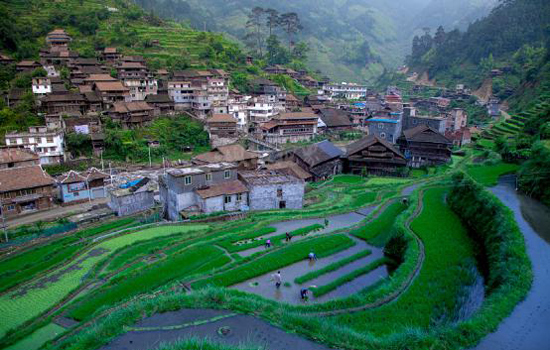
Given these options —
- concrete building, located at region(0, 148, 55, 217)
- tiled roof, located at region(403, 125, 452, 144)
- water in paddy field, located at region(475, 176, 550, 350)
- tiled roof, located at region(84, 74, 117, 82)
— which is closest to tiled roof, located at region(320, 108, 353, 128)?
tiled roof, located at region(403, 125, 452, 144)

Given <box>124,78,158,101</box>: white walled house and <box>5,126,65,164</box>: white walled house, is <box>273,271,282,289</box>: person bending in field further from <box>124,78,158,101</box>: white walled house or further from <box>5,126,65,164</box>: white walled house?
<box>124,78,158,101</box>: white walled house

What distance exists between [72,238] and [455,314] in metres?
25.4

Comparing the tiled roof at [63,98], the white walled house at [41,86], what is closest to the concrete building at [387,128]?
the tiled roof at [63,98]

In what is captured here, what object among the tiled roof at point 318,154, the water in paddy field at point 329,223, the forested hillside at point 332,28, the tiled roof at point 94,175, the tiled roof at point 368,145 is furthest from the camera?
the forested hillside at point 332,28

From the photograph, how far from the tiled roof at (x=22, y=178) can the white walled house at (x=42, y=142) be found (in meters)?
8.22

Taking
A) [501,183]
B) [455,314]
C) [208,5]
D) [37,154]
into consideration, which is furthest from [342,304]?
[208,5]

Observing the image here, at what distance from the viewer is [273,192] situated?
102ft

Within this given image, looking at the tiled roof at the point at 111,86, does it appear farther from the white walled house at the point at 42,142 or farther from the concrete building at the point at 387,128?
the concrete building at the point at 387,128

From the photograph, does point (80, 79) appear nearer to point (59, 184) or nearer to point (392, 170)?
point (59, 184)

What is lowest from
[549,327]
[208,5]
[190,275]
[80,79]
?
[190,275]

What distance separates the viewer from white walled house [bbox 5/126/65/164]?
39469 mm

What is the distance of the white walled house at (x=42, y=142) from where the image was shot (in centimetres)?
3947

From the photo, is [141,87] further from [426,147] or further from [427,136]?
[426,147]

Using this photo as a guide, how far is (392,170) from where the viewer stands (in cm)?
4269
